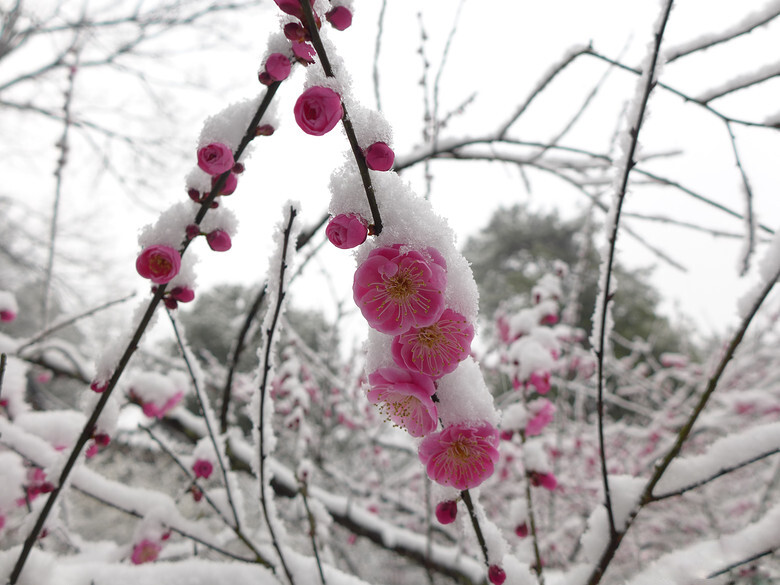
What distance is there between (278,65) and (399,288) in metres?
0.36

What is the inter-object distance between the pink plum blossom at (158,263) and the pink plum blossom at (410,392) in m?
0.36

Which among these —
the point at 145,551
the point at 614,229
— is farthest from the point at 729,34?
the point at 145,551

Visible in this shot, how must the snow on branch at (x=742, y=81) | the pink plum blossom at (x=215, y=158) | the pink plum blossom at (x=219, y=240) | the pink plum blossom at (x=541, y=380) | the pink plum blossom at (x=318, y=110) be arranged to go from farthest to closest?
the pink plum blossom at (x=541, y=380), the snow on branch at (x=742, y=81), the pink plum blossom at (x=219, y=240), the pink plum blossom at (x=215, y=158), the pink plum blossom at (x=318, y=110)

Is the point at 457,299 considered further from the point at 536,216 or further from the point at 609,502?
the point at 536,216

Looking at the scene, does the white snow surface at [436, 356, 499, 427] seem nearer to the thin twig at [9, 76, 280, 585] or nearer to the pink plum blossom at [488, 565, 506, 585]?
the pink plum blossom at [488, 565, 506, 585]

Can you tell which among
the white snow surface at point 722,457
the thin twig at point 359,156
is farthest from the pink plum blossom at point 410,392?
the white snow surface at point 722,457

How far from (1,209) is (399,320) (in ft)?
26.8

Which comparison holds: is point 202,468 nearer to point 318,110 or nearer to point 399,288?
point 399,288

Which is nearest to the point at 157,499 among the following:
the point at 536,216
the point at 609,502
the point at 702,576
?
the point at 609,502

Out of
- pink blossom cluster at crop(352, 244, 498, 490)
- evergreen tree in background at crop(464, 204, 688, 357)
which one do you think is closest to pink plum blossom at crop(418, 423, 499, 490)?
pink blossom cluster at crop(352, 244, 498, 490)

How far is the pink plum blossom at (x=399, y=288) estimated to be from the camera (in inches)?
22.2

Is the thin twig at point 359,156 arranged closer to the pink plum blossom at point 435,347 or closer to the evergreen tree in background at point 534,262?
the pink plum blossom at point 435,347

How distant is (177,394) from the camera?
1.49 m

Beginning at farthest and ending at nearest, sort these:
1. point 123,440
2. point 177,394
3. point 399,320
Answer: point 123,440 → point 177,394 → point 399,320
